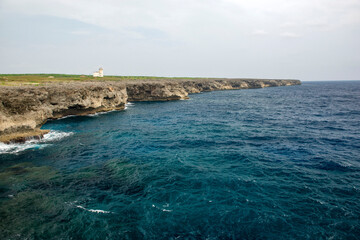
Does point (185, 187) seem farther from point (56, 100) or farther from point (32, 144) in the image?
point (56, 100)

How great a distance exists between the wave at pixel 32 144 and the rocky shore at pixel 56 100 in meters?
0.92

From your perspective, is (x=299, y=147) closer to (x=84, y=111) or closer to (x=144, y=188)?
(x=144, y=188)

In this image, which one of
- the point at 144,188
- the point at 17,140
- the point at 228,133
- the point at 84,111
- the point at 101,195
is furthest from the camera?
the point at 84,111

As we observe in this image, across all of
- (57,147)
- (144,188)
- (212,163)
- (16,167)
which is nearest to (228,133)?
(212,163)

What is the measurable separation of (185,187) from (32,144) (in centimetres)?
2751

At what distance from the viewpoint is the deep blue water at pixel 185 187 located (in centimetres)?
1478

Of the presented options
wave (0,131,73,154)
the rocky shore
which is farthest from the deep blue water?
the rocky shore

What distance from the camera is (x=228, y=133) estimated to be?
39.2 metres

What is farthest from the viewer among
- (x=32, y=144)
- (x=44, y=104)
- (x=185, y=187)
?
(x=44, y=104)

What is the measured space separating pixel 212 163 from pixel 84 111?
45.5m

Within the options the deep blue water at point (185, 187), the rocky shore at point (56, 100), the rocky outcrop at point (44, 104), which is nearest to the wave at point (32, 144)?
the deep blue water at point (185, 187)

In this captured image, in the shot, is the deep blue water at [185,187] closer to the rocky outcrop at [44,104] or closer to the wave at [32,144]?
the wave at [32,144]

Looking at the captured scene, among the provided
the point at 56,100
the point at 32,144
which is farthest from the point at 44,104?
the point at 32,144

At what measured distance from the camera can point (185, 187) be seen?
796 inches
